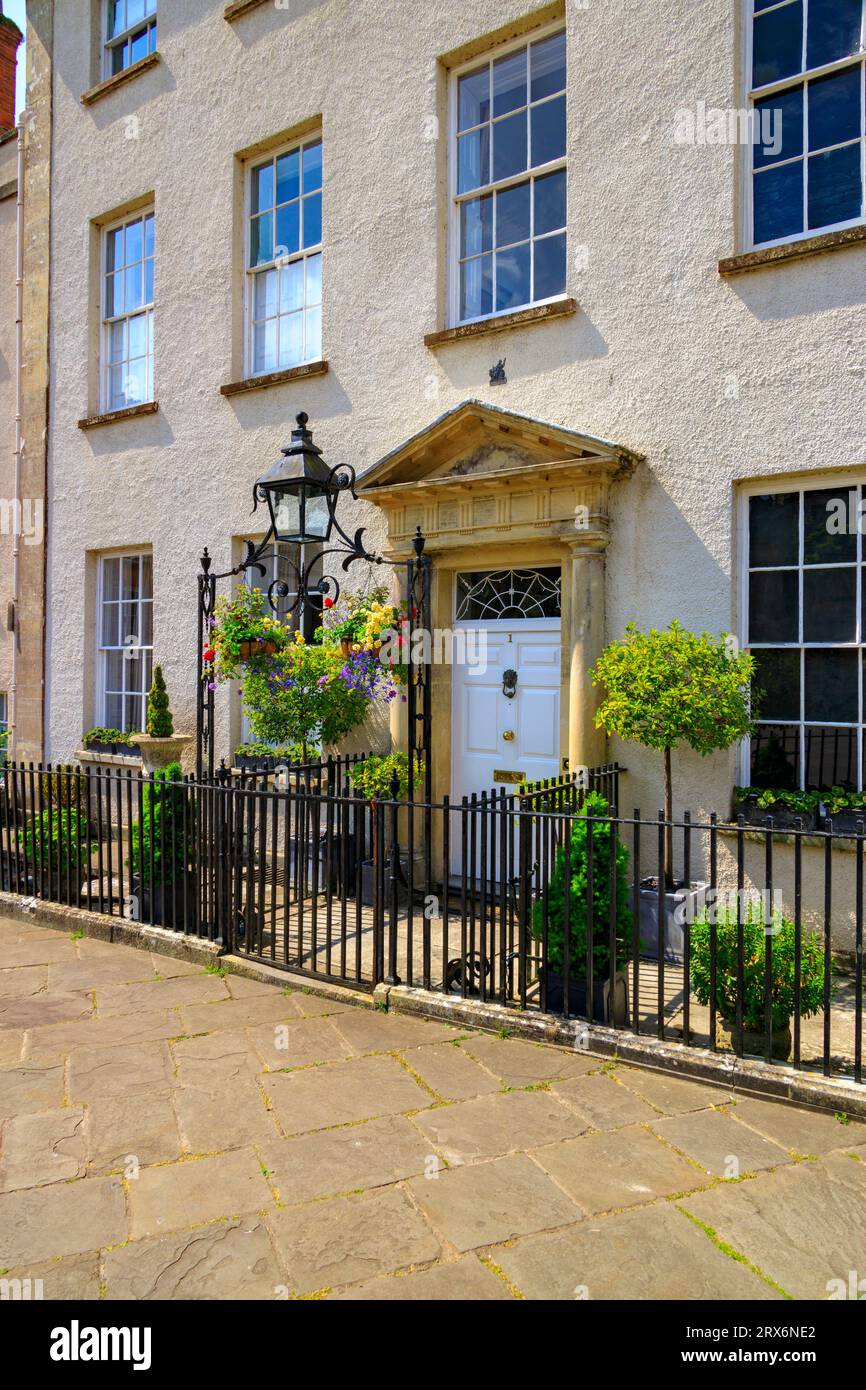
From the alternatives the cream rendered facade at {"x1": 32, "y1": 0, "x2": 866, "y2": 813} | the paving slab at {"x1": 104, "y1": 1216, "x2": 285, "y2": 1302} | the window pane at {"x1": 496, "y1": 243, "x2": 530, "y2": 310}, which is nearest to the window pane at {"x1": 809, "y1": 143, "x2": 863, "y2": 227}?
the cream rendered facade at {"x1": 32, "y1": 0, "x2": 866, "y2": 813}

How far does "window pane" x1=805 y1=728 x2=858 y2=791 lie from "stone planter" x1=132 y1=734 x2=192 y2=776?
6187 mm

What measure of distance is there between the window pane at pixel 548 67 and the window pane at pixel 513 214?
748 millimetres

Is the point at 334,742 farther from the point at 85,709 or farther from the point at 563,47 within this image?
the point at 563,47

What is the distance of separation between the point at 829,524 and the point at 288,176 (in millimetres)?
6810

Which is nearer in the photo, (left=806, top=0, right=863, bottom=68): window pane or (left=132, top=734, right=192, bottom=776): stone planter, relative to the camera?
(left=806, top=0, right=863, bottom=68): window pane

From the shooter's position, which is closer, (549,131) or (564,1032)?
(564,1032)

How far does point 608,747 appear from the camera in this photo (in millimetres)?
7043

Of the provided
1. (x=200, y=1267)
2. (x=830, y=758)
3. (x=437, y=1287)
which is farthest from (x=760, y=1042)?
(x=200, y=1267)

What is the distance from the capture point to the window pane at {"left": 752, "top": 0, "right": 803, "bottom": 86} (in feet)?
20.8

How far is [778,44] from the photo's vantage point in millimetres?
6398

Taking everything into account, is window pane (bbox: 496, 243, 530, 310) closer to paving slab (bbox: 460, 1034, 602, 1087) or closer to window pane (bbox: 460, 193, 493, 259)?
window pane (bbox: 460, 193, 493, 259)

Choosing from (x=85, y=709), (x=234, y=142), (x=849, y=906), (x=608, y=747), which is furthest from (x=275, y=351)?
(x=849, y=906)

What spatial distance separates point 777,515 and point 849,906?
8.90 feet

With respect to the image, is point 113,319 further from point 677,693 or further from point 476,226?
point 677,693
